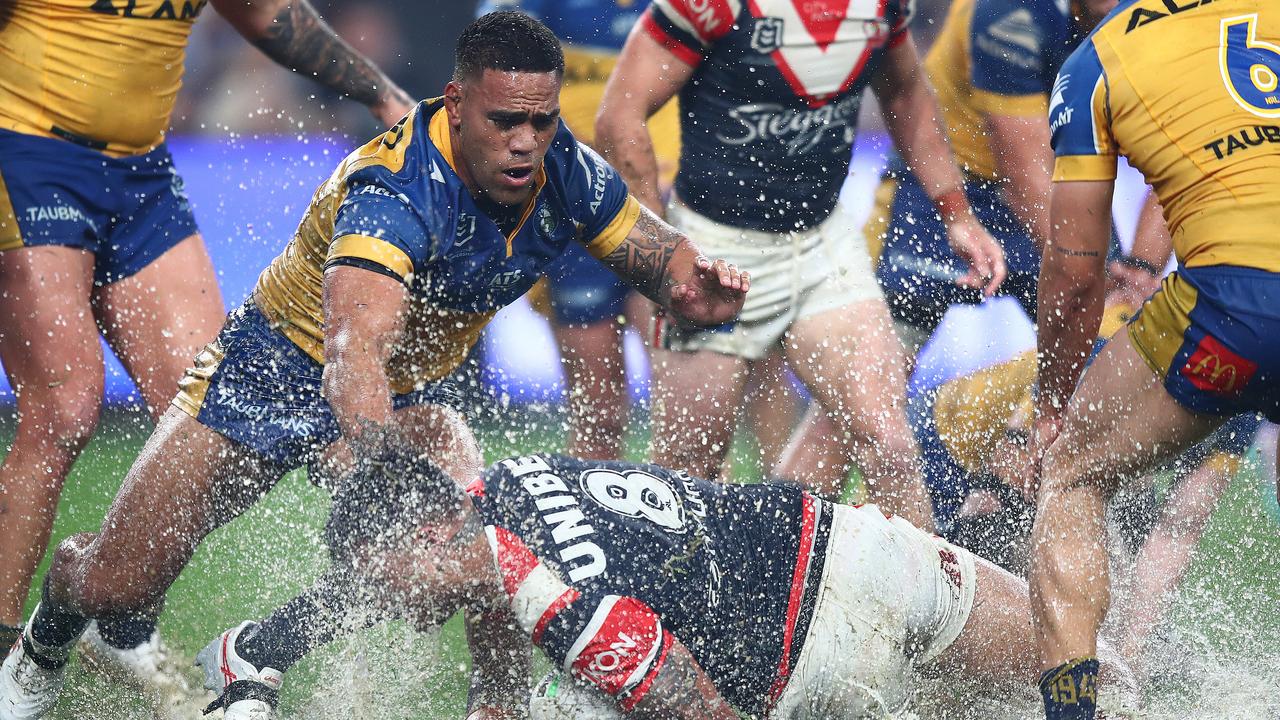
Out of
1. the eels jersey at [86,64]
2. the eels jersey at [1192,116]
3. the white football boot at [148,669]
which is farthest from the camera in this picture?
the eels jersey at [86,64]

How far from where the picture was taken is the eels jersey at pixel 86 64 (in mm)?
4270

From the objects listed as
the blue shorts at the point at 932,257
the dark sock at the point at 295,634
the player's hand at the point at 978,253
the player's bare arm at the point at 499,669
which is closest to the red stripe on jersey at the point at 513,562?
the player's bare arm at the point at 499,669

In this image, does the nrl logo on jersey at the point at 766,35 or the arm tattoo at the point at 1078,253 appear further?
the nrl logo on jersey at the point at 766,35

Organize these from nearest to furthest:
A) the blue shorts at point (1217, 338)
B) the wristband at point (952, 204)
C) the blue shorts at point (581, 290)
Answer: the blue shorts at point (1217, 338) < the wristband at point (952, 204) < the blue shorts at point (581, 290)

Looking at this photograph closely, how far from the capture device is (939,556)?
3512 millimetres

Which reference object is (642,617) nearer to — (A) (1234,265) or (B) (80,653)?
(A) (1234,265)

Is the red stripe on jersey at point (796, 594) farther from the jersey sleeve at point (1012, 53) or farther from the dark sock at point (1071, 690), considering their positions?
the jersey sleeve at point (1012, 53)

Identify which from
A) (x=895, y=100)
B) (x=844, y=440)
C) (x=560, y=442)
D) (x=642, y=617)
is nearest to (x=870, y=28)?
(x=895, y=100)

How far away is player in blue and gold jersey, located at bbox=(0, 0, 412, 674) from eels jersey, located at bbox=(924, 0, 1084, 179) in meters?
2.71

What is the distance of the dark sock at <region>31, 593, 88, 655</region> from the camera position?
375 cm

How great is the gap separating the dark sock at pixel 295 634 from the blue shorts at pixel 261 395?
1.29ft

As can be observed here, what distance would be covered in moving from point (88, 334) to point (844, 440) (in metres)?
2.35

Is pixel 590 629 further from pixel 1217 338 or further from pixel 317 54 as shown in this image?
pixel 317 54

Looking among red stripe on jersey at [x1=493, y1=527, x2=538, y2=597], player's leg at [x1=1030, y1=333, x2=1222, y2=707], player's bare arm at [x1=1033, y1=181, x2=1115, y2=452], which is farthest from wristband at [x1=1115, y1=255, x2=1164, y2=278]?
red stripe on jersey at [x1=493, y1=527, x2=538, y2=597]
